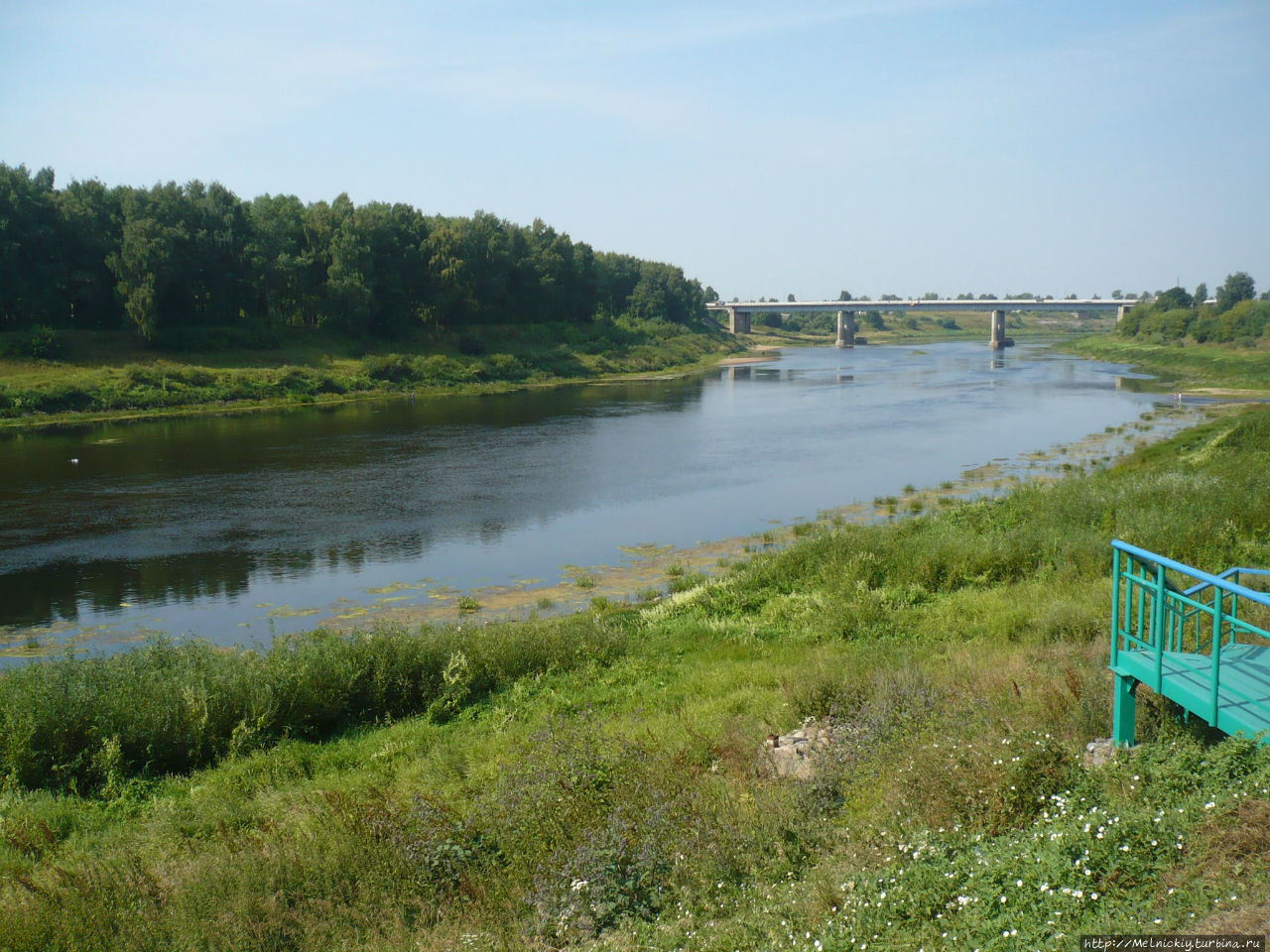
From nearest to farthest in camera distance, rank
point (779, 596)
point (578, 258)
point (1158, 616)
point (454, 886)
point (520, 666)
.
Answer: point (1158, 616)
point (454, 886)
point (520, 666)
point (779, 596)
point (578, 258)

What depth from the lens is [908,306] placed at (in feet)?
392

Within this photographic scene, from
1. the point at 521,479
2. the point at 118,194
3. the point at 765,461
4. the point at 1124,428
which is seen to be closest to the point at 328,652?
the point at 521,479

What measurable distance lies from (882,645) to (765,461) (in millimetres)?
21646

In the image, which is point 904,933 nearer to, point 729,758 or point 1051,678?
point 729,758

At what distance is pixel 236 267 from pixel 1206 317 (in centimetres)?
8762

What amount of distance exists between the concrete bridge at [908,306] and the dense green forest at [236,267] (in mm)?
54365

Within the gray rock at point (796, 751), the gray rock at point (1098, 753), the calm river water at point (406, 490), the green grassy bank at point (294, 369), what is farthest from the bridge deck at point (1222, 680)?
the green grassy bank at point (294, 369)

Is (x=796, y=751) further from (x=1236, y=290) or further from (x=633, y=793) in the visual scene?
(x=1236, y=290)

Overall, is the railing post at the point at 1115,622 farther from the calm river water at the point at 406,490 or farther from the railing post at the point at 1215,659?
the calm river water at the point at 406,490

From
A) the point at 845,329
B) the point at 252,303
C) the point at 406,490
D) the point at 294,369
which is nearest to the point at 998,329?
the point at 845,329

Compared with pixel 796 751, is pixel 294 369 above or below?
above

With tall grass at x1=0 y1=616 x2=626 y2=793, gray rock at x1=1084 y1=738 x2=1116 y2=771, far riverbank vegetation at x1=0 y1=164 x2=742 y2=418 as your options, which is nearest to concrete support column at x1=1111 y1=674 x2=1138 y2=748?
gray rock at x1=1084 y1=738 x2=1116 y2=771

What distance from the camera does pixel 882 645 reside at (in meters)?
10.8

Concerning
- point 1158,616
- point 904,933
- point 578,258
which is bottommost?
point 904,933
